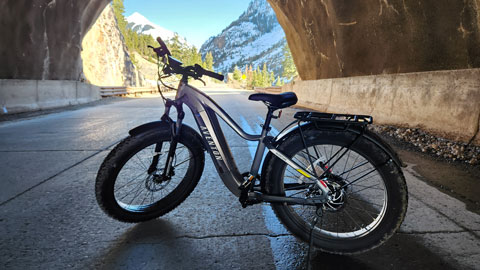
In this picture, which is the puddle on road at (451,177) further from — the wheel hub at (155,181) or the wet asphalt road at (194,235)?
the wheel hub at (155,181)

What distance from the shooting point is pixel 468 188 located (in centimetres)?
330

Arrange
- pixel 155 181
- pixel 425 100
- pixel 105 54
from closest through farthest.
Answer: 1. pixel 155 181
2. pixel 425 100
3. pixel 105 54

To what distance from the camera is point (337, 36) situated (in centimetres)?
942

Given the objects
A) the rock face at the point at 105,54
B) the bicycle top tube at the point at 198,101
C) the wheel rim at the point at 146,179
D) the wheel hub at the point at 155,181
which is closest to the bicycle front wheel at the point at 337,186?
the bicycle top tube at the point at 198,101

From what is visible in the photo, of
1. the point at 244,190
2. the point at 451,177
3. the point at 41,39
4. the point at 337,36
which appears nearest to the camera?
the point at 244,190

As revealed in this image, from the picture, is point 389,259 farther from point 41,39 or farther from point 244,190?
point 41,39

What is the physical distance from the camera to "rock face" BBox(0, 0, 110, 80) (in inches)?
376

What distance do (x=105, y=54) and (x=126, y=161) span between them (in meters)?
39.9

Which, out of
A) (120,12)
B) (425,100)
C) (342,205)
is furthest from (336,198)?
(120,12)

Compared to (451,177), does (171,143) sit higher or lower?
higher

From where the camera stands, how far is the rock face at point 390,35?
5.04 metres

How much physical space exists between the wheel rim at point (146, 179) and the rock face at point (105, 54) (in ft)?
102

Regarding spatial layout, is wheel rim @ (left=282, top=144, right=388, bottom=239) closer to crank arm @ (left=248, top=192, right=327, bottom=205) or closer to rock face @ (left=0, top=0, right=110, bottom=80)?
crank arm @ (left=248, top=192, right=327, bottom=205)

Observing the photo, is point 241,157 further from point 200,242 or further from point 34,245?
point 34,245
